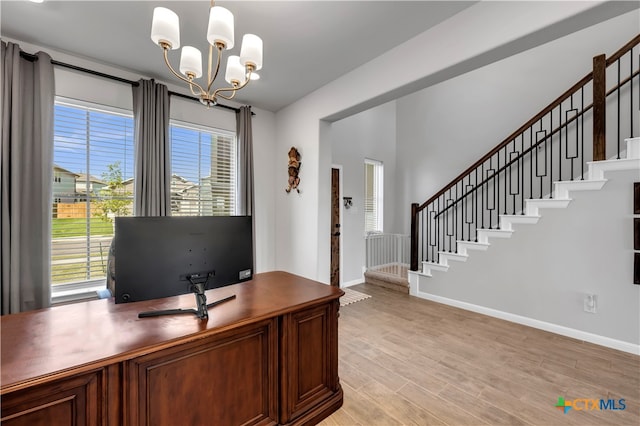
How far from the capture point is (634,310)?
8.50ft

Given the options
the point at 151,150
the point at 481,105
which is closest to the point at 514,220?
the point at 481,105

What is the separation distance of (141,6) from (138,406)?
8.68ft

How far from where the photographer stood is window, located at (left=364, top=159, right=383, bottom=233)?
575 centimetres

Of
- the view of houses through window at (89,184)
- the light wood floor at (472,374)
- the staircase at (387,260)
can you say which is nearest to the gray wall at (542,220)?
the light wood floor at (472,374)

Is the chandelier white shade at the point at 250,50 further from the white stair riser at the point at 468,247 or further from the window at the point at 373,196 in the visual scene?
the window at the point at 373,196

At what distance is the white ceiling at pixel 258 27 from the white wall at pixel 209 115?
12 cm

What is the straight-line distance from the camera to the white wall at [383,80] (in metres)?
1.79

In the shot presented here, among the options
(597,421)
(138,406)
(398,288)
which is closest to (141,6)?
(138,406)

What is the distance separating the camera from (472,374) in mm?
2285

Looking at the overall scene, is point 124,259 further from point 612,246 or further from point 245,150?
point 612,246

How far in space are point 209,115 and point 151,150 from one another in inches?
38.9

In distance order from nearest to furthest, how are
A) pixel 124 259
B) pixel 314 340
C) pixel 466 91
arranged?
1. pixel 124 259
2. pixel 314 340
3. pixel 466 91

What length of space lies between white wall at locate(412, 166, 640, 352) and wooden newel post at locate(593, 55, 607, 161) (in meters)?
0.31

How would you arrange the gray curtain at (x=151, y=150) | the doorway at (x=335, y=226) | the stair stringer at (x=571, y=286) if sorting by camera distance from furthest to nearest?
the doorway at (x=335, y=226)
the gray curtain at (x=151, y=150)
the stair stringer at (x=571, y=286)
